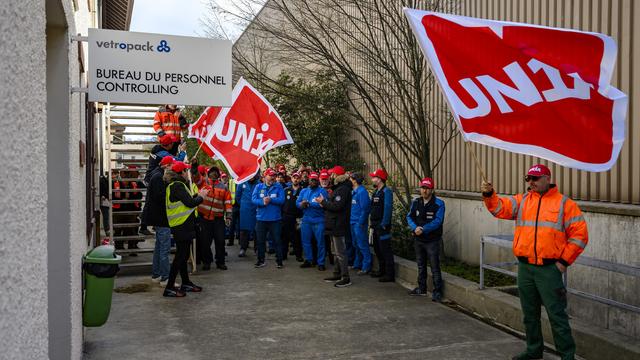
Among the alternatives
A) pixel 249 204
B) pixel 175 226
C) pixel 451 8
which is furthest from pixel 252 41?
pixel 175 226

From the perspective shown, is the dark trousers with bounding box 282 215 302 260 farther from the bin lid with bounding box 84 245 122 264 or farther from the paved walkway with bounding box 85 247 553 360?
the bin lid with bounding box 84 245 122 264

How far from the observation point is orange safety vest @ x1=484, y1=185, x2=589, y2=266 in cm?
545

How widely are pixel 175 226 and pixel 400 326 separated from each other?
3.81 meters

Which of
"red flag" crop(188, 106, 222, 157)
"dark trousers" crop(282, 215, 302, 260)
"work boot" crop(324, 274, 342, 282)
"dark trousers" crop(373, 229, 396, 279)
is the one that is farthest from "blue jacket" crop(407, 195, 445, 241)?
"dark trousers" crop(282, 215, 302, 260)

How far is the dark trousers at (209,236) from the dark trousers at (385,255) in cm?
318

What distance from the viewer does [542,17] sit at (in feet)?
29.4

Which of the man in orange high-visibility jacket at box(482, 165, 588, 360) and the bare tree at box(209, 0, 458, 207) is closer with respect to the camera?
the man in orange high-visibility jacket at box(482, 165, 588, 360)

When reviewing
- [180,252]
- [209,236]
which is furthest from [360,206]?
[180,252]

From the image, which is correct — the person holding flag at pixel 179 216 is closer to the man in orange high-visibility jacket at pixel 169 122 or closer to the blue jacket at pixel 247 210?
the man in orange high-visibility jacket at pixel 169 122

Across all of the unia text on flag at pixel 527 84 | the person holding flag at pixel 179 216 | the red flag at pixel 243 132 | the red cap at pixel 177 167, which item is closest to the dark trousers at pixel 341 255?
the red flag at pixel 243 132

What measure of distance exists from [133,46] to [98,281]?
7.22 ft

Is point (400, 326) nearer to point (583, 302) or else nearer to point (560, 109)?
point (583, 302)

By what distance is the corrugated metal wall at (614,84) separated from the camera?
7.18 m

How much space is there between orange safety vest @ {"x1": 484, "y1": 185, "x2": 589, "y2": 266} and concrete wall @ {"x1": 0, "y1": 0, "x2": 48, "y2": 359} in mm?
4539
